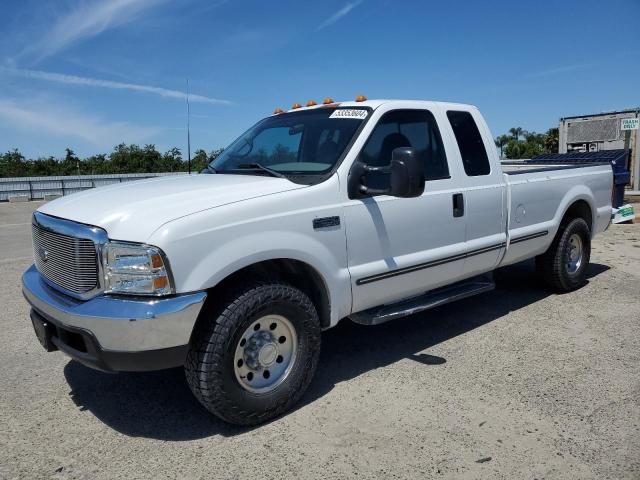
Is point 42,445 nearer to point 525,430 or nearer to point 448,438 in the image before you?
point 448,438

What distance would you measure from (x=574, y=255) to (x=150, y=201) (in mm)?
4922

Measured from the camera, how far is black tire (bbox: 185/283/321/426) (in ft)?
9.47

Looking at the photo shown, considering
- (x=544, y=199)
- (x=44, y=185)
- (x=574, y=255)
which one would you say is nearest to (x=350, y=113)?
(x=544, y=199)

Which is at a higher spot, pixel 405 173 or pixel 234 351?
pixel 405 173

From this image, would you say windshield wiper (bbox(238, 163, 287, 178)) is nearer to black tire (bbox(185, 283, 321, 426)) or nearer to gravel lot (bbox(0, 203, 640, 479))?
black tire (bbox(185, 283, 321, 426))

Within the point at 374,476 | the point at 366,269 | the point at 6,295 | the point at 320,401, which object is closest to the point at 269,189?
the point at 366,269

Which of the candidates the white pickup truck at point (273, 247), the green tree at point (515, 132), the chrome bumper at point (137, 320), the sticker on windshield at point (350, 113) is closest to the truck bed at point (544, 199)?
the white pickup truck at point (273, 247)

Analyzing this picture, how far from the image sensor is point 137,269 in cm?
270

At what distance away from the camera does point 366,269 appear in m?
3.61

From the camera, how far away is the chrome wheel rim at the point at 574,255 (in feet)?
19.4

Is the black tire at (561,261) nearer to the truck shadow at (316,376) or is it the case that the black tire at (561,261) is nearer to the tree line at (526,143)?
the truck shadow at (316,376)

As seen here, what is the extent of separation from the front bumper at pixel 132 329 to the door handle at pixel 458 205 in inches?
88.7

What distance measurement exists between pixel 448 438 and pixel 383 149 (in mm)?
2011

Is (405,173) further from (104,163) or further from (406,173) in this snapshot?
(104,163)
